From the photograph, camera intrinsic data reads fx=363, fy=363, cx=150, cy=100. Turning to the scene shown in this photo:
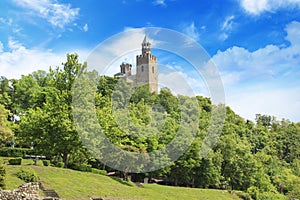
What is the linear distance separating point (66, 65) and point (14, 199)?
16.6m

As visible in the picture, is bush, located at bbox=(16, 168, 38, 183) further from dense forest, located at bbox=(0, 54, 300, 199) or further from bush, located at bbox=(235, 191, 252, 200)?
bush, located at bbox=(235, 191, 252, 200)

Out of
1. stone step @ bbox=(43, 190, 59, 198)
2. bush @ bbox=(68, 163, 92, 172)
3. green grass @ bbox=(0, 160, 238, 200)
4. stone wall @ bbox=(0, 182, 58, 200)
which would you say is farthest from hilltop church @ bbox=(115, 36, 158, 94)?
stone wall @ bbox=(0, 182, 58, 200)

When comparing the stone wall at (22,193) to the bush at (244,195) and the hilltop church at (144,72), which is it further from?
the bush at (244,195)

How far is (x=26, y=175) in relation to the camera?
21.1m

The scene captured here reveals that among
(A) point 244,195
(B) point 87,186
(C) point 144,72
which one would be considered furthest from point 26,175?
(C) point 144,72

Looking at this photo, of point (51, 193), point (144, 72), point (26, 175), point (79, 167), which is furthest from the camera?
point (144, 72)

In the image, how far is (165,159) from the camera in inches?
1351

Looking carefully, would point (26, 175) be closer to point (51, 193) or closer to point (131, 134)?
point (51, 193)

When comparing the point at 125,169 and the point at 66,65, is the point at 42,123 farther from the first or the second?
the point at 125,169

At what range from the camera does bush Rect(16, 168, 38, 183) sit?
20.9m

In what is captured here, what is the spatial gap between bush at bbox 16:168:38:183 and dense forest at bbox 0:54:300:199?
565cm

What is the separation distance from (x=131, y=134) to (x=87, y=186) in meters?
9.77

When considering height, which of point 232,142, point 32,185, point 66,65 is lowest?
point 32,185

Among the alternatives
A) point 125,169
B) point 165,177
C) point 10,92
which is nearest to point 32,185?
point 125,169
